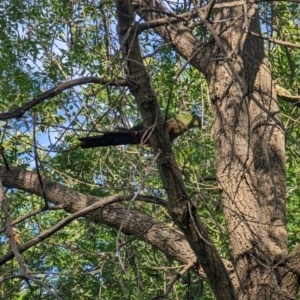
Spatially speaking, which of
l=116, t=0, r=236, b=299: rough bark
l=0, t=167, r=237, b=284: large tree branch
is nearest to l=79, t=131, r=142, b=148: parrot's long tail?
Result: l=0, t=167, r=237, b=284: large tree branch

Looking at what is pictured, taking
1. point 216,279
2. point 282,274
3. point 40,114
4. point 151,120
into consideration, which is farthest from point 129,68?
point 40,114

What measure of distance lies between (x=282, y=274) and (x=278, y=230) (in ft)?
1.48

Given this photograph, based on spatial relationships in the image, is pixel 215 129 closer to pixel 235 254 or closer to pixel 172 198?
pixel 235 254

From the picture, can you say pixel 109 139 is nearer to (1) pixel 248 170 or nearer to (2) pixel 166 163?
(2) pixel 166 163

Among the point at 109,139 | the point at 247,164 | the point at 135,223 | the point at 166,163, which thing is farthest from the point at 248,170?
the point at 166,163

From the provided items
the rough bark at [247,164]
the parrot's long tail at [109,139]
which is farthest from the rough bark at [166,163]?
the parrot's long tail at [109,139]

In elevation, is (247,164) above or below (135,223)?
above

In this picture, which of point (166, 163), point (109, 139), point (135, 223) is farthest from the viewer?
point (135, 223)

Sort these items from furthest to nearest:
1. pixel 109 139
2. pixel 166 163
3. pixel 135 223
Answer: pixel 135 223
pixel 109 139
pixel 166 163

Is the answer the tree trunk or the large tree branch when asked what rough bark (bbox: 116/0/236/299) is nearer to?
the tree trunk

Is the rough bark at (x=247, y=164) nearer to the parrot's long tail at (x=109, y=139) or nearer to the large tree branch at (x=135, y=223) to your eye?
the large tree branch at (x=135, y=223)

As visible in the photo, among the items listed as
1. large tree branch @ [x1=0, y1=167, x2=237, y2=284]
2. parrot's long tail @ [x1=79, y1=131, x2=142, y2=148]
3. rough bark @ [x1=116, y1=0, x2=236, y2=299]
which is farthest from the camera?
large tree branch @ [x1=0, y1=167, x2=237, y2=284]

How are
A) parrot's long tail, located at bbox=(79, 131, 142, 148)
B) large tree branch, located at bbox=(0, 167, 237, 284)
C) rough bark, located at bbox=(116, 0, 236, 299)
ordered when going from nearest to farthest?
1. rough bark, located at bbox=(116, 0, 236, 299)
2. parrot's long tail, located at bbox=(79, 131, 142, 148)
3. large tree branch, located at bbox=(0, 167, 237, 284)

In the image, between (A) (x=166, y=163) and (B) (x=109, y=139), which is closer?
(A) (x=166, y=163)
